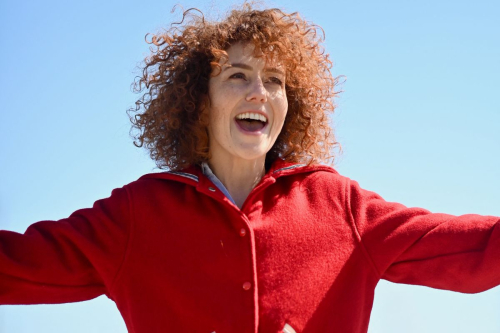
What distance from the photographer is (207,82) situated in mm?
3912

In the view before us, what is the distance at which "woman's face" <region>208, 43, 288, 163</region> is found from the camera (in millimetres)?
3660

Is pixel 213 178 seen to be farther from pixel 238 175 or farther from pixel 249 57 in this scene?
pixel 249 57

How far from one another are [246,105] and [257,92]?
85mm

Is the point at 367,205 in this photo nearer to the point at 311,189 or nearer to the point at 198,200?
the point at 311,189

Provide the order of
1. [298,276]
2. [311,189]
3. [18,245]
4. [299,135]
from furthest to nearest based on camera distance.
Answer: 1. [299,135]
2. [311,189]
3. [298,276]
4. [18,245]

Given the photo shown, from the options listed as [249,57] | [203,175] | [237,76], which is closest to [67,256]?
[203,175]

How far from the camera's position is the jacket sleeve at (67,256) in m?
3.26

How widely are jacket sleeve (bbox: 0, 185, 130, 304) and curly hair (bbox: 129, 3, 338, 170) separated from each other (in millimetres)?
560

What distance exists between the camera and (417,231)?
347 cm

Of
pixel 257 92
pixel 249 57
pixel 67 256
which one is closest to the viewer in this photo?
pixel 67 256

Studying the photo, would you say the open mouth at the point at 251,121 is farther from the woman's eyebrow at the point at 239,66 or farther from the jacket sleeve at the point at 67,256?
the jacket sleeve at the point at 67,256

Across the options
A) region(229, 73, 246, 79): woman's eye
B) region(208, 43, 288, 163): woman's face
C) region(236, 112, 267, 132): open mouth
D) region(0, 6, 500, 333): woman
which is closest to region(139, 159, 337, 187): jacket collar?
region(0, 6, 500, 333): woman

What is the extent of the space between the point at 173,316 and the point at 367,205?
109 centimetres

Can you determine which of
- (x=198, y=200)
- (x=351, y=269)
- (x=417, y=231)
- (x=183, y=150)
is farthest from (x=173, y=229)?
(x=417, y=231)
